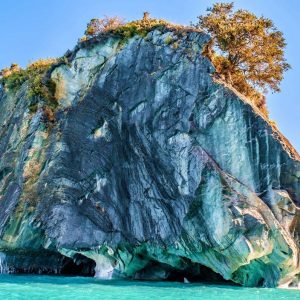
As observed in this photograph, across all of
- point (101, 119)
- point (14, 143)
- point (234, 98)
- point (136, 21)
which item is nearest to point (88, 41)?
point (136, 21)

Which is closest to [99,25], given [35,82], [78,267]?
[35,82]

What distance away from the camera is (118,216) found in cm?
2773

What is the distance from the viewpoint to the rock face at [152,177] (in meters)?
24.8

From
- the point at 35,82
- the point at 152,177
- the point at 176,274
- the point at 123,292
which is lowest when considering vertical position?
the point at 123,292

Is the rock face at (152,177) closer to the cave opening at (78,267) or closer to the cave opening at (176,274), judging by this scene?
the cave opening at (176,274)

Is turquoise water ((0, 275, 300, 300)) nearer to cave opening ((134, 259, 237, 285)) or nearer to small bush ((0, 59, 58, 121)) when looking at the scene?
cave opening ((134, 259, 237, 285))

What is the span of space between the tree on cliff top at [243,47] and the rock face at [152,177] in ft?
5.73

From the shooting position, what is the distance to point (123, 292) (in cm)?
2081

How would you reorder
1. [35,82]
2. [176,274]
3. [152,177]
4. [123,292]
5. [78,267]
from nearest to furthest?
[123,292] → [152,177] → [176,274] → [35,82] → [78,267]

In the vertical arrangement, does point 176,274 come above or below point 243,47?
below

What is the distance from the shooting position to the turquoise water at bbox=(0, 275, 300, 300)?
758 inches

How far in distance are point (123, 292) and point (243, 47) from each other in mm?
15290

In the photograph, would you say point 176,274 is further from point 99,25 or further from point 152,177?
point 99,25

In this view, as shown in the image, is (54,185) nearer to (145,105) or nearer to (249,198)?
(145,105)
